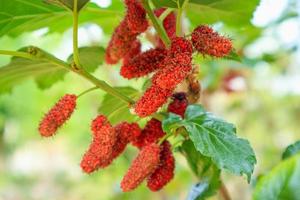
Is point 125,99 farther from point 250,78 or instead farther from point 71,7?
point 250,78

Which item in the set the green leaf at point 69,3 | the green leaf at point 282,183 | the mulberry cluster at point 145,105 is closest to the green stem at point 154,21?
the mulberry cluster at point 145,105

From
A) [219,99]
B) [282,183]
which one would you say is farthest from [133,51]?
[219,99]

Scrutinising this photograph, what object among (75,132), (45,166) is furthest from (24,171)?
(75,132)

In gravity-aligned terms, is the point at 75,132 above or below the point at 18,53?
above

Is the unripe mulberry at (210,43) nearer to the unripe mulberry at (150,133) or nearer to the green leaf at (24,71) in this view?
the unripe mulberry at (150,133)

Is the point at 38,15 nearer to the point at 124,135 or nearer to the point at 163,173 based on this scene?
the point at 124,135
